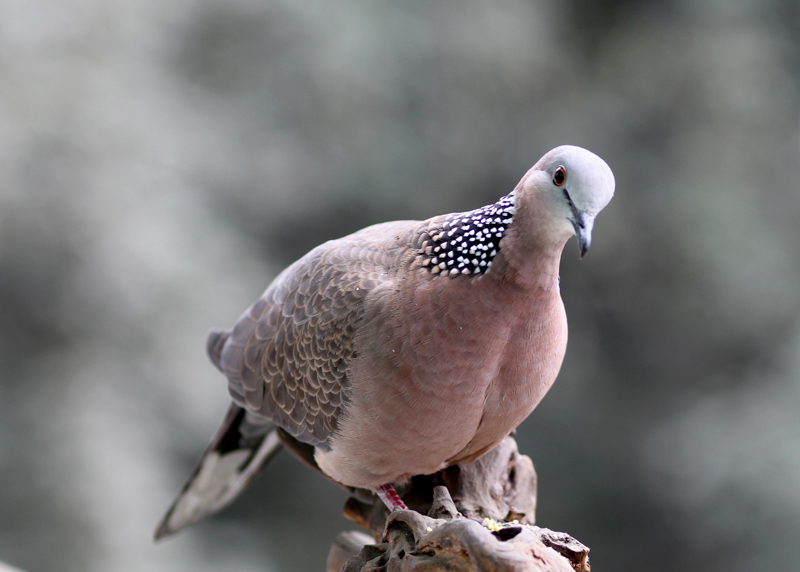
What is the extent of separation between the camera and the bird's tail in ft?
10.3

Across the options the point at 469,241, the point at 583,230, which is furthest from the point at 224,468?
the point at 583,230

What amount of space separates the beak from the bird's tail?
1.86 metres

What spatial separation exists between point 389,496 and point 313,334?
0.67 m

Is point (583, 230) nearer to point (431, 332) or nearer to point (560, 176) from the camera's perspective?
point (560, 176)

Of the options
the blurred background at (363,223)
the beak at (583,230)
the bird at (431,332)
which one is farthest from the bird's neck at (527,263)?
the blurred background at (363,223)

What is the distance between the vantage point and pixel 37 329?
4.70 m

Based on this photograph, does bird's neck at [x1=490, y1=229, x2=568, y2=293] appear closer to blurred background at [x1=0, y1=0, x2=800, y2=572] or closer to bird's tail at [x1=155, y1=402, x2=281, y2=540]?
bird's tail at [x1=155, y1=402, x2=281, y2=540]

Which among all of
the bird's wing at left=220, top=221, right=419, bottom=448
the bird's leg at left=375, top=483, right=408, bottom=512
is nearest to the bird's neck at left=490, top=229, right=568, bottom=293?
the bird's wing at left=220, top=221, right=419, bottom=448

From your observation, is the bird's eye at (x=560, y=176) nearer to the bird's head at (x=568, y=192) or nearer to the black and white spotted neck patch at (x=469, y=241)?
the bird's head at (x=568, y=192)

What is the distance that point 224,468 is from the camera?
3223 mm

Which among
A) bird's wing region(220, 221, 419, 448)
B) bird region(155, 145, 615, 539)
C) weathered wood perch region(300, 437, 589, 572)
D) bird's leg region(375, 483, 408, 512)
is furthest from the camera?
bird's leg region(375, 483, 408, 512)

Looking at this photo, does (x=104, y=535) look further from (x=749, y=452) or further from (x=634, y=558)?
(x=749, y=452)

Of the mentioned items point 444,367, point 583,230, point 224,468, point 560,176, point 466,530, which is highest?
point 560,176

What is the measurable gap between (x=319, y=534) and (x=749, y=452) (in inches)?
133
